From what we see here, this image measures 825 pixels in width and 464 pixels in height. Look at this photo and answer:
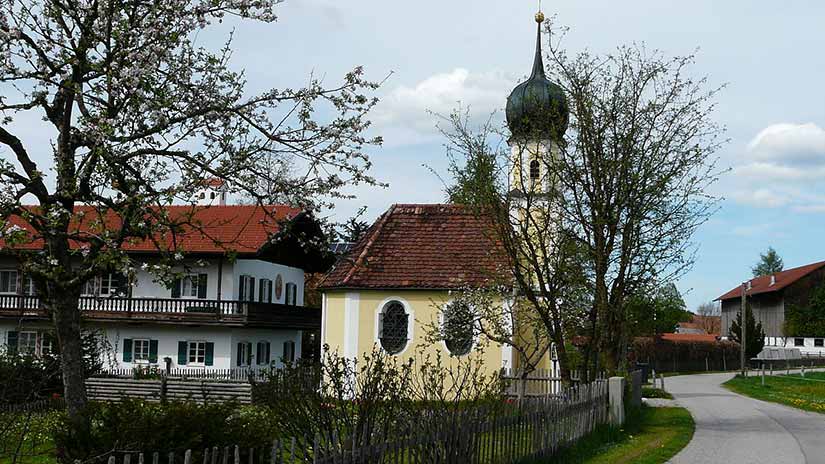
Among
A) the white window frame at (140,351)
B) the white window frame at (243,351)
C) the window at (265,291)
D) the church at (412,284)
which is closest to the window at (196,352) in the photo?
the white window frame at (243,351)

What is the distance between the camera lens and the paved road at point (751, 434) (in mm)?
16938

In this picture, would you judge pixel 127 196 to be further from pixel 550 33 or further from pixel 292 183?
pixel 550 33

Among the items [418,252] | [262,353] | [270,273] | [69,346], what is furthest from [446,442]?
[270,273]

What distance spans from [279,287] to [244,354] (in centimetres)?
556

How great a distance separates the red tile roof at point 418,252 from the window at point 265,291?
1206 cm

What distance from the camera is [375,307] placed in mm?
31797

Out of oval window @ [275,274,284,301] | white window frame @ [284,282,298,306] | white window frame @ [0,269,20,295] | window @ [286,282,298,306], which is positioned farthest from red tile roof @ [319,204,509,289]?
white window frame @ [0,269,20,295]

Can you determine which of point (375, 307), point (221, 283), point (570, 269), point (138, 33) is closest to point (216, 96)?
point (138, 33)

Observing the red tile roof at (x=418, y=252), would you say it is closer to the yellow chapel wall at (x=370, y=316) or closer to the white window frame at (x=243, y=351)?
the yellow chapel wall at (x=370, y=316)

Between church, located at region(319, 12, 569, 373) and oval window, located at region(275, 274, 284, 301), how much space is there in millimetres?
13704

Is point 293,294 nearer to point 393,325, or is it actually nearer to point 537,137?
point 393,325

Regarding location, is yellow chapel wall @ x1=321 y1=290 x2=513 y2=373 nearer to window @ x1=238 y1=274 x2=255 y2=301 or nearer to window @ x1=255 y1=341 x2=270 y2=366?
window @ x1=238 y1=274 x2=255 y2=301

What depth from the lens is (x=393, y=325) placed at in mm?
31875

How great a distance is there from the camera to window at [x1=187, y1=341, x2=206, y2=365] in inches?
1623
